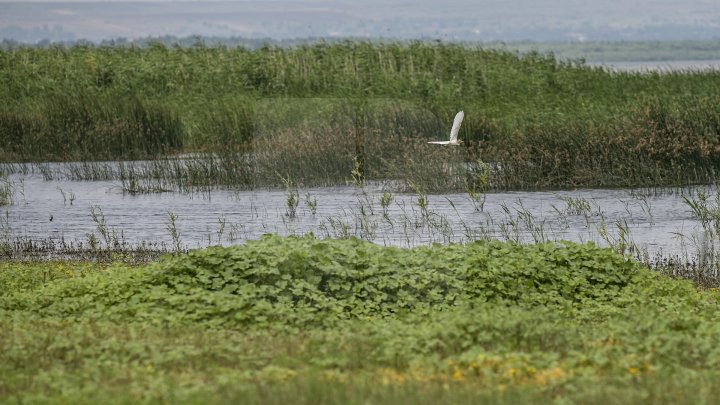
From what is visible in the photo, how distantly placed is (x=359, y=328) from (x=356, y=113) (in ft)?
55.4

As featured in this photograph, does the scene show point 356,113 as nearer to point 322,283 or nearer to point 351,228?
point 351,228

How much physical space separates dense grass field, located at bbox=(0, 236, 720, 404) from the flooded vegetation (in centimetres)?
3

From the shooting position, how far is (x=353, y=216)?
19.2 metres

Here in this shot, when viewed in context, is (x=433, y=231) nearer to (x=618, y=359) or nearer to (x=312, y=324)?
(x=312, y=324)

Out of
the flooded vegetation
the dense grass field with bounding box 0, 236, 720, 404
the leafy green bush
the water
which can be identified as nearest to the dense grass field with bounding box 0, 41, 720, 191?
the flooded vegetation

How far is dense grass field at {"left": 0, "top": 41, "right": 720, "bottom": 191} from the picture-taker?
21.6m

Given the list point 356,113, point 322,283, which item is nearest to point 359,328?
point 322,283

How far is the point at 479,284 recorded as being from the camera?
37.0 ft

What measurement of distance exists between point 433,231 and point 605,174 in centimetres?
553

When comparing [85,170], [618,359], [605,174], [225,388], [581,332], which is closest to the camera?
[225,388]

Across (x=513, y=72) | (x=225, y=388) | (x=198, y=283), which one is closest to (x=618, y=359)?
(x=225, y=388)

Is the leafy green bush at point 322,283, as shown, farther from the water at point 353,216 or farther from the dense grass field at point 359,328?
the water at point 353,216

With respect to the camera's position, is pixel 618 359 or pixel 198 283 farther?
pixel 198 283

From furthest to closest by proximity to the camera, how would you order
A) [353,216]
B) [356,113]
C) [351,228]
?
[356,113], [353,216], [351,228]
